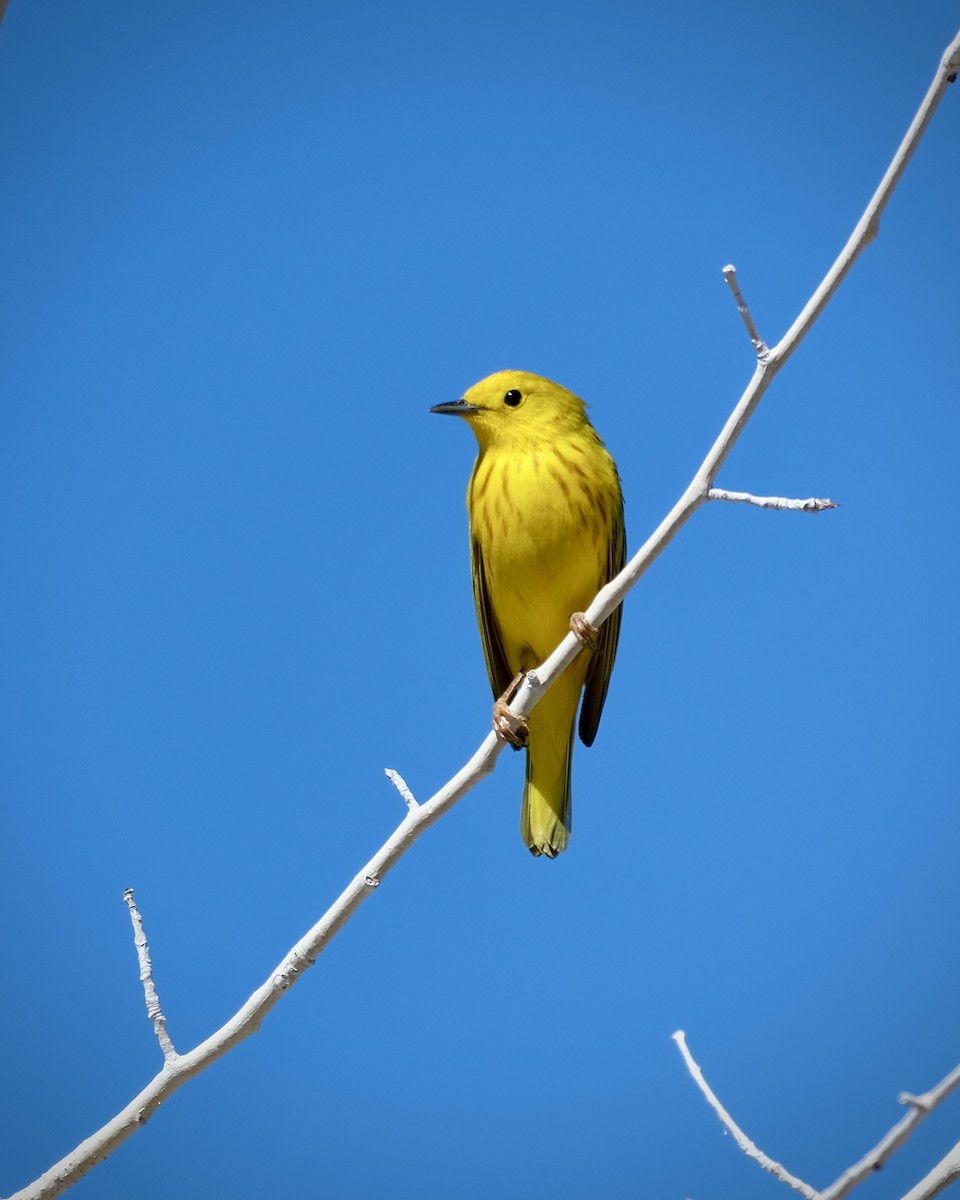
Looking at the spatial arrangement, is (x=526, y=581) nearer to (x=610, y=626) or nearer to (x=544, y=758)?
(x=610, y=626)

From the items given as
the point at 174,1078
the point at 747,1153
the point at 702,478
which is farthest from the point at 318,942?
the point at 702,478

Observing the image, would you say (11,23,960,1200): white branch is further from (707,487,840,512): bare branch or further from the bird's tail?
the bird's tail

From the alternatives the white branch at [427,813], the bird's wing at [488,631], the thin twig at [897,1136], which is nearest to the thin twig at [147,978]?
the white branch at [427,813]

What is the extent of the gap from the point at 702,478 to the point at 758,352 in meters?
0.41

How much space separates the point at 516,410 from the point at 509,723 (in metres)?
1.90

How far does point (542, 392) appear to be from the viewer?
614cm

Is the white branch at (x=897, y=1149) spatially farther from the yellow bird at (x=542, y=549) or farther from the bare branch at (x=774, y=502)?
the yellow bird at (x=542, y=549)

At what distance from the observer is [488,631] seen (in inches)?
240

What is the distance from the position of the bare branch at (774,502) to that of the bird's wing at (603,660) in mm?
2024

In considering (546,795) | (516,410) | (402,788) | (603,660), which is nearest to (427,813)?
(402,788)

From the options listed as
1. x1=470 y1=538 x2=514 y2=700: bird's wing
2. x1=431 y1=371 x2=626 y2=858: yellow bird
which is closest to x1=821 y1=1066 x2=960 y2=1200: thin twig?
x1=431 y1=371 x2=626 y2=858: yellow bird

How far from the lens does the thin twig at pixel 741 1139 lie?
3.14 meters

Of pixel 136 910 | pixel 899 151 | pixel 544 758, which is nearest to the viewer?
pixel 899 151

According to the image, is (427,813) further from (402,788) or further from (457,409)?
(457,409)
